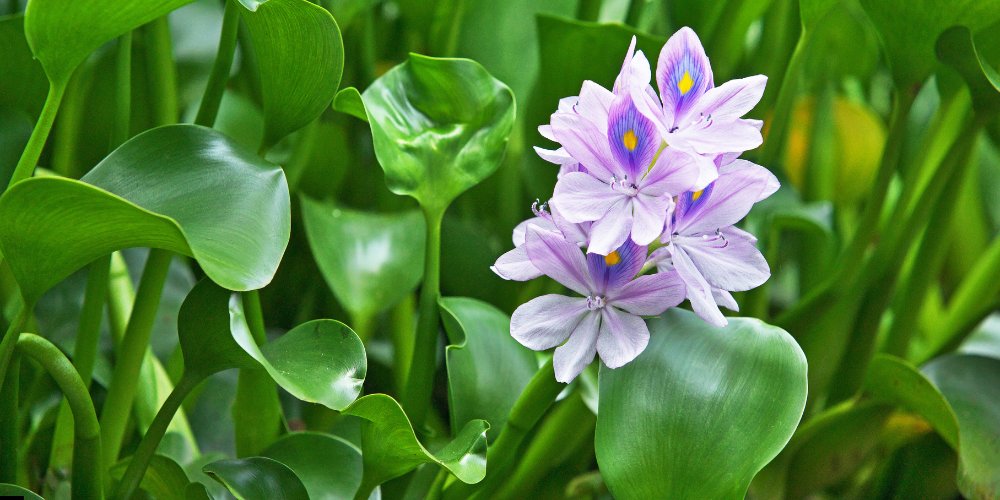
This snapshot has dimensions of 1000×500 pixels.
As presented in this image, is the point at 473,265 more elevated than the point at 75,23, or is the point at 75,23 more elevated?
the point at 75,23

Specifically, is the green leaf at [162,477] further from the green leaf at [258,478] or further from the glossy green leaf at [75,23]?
the glossy green leaf at [75,23]

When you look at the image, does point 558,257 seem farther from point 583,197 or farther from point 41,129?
point 41,129

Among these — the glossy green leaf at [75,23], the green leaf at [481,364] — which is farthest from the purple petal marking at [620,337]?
the glossy green leaf at [75,23]

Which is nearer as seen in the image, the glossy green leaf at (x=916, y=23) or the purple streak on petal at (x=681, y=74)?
the purple streak on petal at (x=681, y=74)

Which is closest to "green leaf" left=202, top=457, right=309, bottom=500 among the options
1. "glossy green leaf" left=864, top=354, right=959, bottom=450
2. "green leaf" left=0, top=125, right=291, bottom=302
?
"green leaf" left=0, top=125, right=291, bottom=302

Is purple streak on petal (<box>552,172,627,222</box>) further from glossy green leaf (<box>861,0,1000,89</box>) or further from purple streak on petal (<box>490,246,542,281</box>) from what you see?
glossy green leaf (<box>861,0,1000,89</box>)

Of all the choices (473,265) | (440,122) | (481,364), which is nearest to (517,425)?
(481,364)

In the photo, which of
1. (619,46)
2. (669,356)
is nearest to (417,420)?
(669,356)
